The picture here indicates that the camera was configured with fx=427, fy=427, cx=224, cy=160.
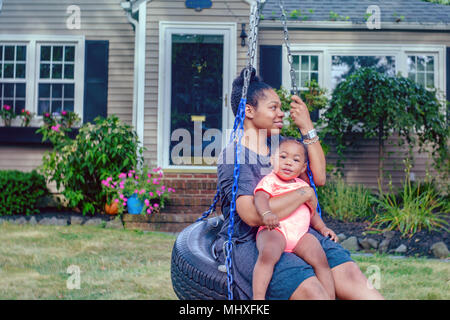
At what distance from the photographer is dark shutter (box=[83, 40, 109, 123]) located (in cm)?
792

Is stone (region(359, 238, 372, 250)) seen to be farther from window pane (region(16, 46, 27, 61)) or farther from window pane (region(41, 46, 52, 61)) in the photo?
window pane (region(16, 46, 27, 61))

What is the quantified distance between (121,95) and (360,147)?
464cm

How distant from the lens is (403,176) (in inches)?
317

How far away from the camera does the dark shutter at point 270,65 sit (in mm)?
7918

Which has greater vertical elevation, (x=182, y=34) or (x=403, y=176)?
(x=182, y=34)

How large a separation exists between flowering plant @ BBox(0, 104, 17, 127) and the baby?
278 inches

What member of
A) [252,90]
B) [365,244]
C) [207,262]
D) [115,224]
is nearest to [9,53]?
[115,224]

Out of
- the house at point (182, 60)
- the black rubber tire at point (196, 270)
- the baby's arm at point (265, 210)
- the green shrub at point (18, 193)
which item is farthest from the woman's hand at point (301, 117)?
the green shrub at point (18, 193)

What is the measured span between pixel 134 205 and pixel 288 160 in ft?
15.0

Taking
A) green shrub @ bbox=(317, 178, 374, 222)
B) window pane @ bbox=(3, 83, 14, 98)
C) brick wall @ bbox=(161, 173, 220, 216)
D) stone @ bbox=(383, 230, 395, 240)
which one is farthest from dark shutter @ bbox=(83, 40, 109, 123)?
stone @ bbox=(383, 230, 395, 240)
